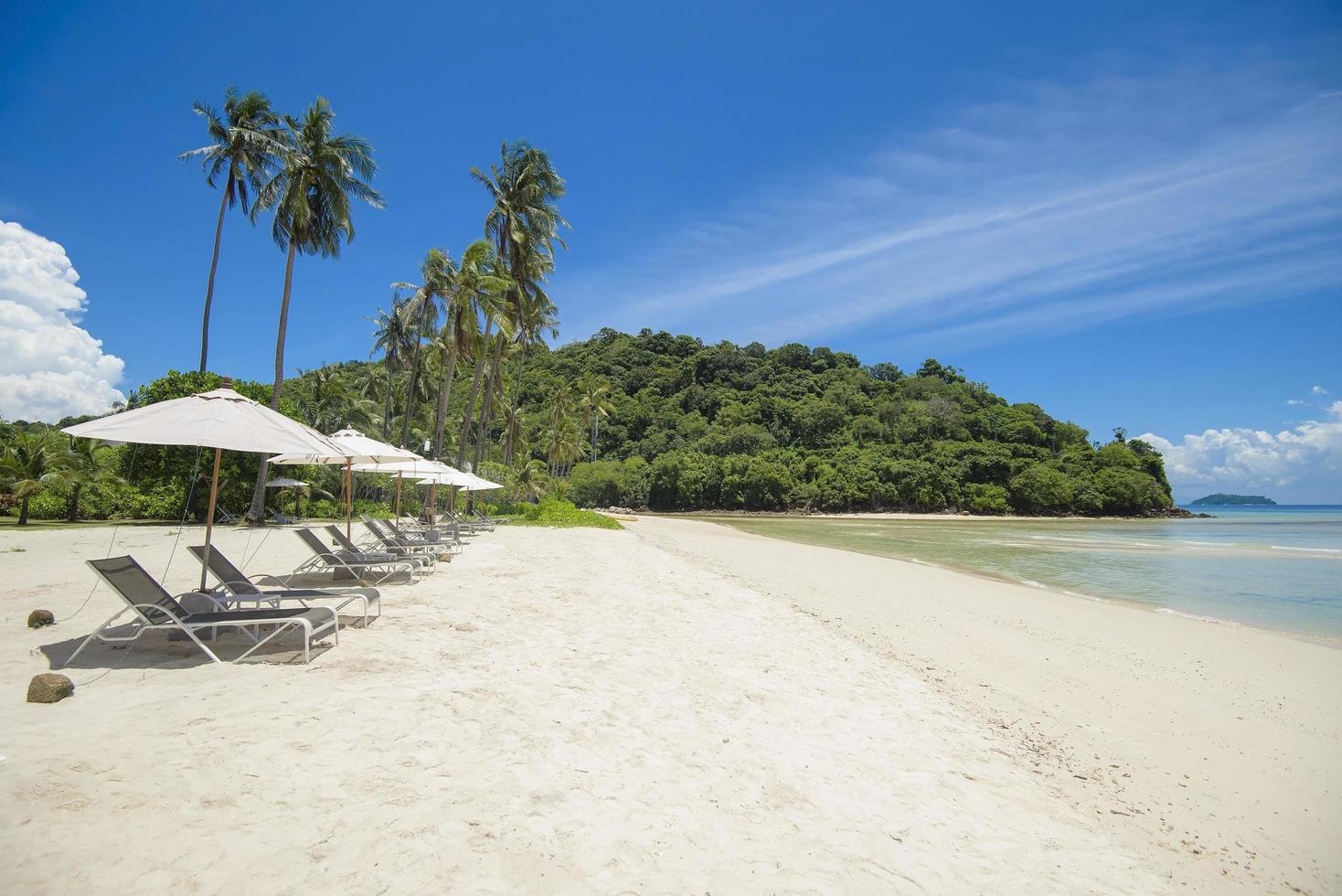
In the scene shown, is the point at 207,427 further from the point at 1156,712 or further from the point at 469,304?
the point at 469,304

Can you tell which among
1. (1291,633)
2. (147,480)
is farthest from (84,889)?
(147,480)

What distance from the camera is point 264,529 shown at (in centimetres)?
1750

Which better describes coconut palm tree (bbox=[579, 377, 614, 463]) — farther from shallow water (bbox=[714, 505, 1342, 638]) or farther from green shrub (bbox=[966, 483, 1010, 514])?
green shrub (bbox=[966, 483, 1010, 514])

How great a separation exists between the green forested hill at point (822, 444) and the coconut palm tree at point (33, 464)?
3887 cm

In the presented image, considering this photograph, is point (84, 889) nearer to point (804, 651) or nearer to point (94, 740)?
point (94, 740)

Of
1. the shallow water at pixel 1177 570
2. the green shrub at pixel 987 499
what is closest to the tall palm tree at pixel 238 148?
the shallow water at pixel 1177 570

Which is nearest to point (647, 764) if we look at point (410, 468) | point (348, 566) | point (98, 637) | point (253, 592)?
point (253, 592)

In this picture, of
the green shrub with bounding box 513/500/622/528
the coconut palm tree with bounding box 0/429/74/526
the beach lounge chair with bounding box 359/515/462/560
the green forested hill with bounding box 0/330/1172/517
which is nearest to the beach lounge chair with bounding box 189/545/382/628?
the beach lounge chair with bounding box 359/515/462/560

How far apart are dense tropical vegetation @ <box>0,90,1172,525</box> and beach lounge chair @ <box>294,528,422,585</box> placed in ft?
6.45

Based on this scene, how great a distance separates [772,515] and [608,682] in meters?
59.5

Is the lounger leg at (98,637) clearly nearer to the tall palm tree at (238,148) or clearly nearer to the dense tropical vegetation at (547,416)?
the dense tropical vegetation at (547,416)

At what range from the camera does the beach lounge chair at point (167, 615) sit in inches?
195

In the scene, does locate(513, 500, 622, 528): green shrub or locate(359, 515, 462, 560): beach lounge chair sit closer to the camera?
locate(359, 515, 462, 560): beach lounge chair

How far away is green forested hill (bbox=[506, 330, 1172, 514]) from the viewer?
216ft
